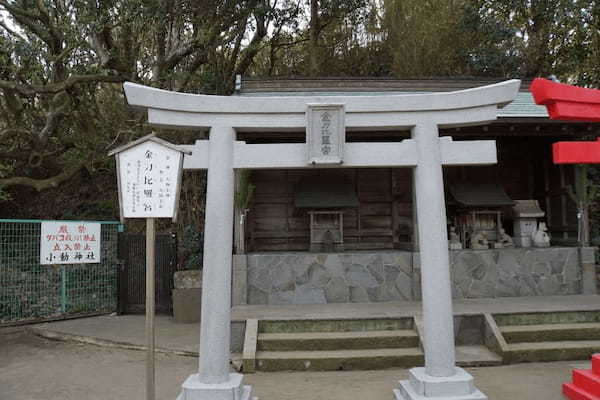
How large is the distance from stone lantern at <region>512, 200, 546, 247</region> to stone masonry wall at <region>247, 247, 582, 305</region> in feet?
2.06

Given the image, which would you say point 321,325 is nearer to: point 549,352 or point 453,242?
point 549,352

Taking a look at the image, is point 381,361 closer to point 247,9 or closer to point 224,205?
point 224,205

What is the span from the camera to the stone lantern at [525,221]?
30.5 feet

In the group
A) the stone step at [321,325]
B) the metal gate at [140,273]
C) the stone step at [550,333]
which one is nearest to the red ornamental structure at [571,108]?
the stone step at [550,333]

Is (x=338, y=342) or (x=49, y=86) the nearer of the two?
(x=338, y=342)

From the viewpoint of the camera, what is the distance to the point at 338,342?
20.4 ft

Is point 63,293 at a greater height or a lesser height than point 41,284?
lesser

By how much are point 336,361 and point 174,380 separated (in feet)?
7.17

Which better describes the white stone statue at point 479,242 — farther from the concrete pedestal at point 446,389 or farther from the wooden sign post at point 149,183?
the wooden sign post at point 149,183

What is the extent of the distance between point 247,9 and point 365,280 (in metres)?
8.46

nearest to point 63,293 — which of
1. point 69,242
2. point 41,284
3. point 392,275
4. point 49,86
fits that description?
point 41,284

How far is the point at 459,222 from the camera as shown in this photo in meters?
9.66

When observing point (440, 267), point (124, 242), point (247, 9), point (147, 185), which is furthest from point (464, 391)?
point (247, 9)

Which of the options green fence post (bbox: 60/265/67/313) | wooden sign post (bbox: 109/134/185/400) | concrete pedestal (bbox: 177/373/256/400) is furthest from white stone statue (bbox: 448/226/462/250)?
green fence post (bbox: 60/265/67/313)
